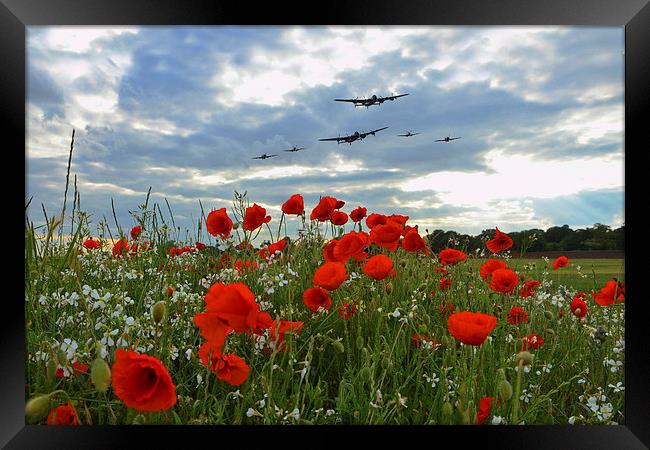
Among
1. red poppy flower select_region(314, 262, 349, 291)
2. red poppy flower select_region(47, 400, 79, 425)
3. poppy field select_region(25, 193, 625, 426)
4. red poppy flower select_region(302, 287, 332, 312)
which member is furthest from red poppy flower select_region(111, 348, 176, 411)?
red poppy flower select_region(302, 287, 332, 312)

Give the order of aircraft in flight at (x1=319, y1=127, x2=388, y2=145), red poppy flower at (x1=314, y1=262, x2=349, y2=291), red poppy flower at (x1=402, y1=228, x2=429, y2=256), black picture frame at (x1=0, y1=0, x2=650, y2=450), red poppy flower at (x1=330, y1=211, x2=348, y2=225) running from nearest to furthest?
black picture frame at (x1=0, y1=0, x2=650, y2=450) < red poppy flower at (x1=314, y1=262, x2=349, y2=291) < aircraft in flight at (x1=319, y1=127, x2=388, y2=145) < red poppy flower at (x1=402, y1=228, x2=429, y2=256) < red poppy flower at (x1=330, y1=211, x2=348, y2=225)

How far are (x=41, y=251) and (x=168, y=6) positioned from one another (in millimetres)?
1754

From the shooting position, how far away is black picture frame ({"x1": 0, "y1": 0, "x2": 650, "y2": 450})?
66.3 inches

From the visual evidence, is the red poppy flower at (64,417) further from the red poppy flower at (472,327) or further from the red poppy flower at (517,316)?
the red poppy flower at (517,316)

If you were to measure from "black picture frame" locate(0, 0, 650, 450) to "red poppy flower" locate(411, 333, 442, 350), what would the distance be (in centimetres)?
56

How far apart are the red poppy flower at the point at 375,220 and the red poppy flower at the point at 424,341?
0.66 meters

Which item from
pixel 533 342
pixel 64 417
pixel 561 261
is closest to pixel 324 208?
pixel 533 342

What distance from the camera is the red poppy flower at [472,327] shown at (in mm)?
1497


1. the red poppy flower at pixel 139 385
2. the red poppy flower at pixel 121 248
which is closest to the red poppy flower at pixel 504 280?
the red poppy flower at pixel 139 385

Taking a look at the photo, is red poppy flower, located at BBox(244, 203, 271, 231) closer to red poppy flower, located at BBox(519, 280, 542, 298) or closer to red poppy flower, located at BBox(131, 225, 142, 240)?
red poppy flower, located at BBox(131, 225, 142, 240)

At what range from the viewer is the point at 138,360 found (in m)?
1.28

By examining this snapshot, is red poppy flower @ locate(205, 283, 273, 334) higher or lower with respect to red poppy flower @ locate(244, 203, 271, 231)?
lower

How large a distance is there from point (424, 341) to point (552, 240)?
4.62 feet

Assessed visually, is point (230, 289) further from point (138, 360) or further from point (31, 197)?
point (31, 197)
